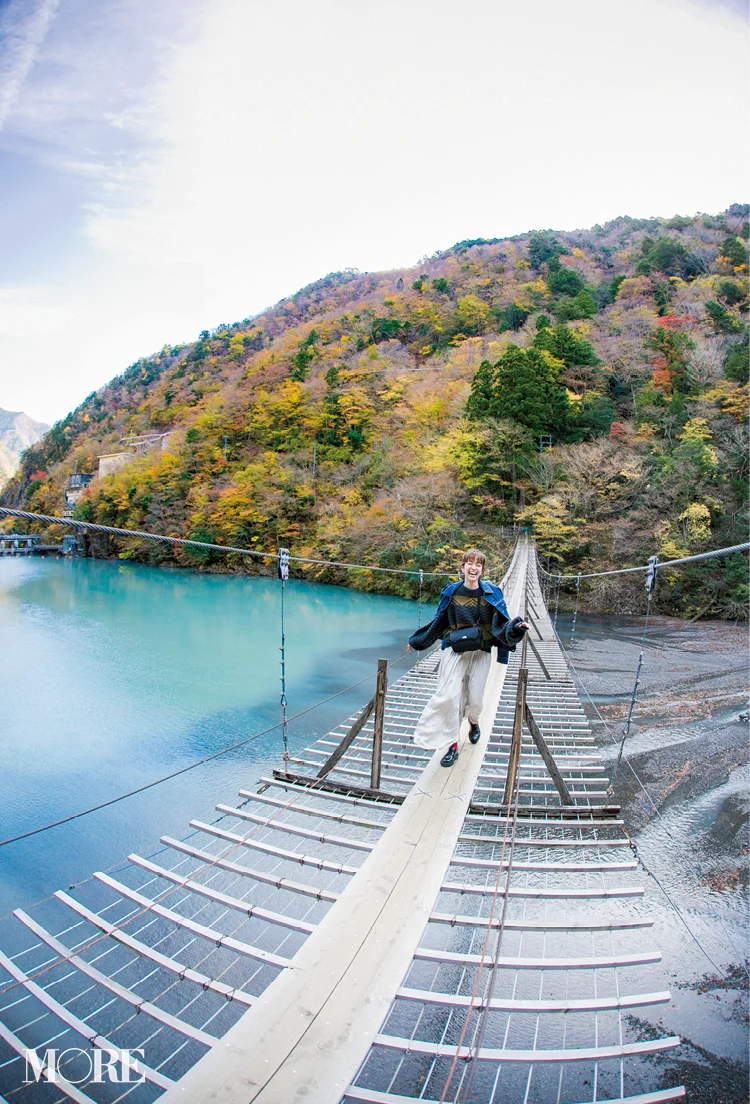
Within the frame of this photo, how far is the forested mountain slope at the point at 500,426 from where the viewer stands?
11617mm

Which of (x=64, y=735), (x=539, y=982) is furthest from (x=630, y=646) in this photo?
(x=64, y=735)

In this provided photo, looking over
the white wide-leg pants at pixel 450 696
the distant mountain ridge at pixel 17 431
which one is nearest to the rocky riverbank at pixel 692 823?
the white wide-leg pants at pixel 450 696

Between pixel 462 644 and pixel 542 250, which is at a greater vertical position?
pixel 542 250

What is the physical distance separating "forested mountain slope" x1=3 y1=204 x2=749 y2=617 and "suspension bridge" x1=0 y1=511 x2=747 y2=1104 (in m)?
8.83

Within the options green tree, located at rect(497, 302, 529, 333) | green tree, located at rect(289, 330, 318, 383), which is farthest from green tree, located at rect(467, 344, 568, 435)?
green tree, located at rect(289, 330, 318, 383)

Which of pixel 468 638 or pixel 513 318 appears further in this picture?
pixel 513 318

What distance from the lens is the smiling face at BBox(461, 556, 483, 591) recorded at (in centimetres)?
236

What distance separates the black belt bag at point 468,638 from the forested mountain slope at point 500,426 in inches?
392

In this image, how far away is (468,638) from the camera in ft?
7.59

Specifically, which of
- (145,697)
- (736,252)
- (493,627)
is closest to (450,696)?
(493,627)

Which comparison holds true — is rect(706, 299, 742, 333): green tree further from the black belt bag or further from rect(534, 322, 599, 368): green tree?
the black belt bag

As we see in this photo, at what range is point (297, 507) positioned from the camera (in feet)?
55.7

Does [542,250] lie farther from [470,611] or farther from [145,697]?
[470,611]

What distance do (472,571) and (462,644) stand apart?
31cm
